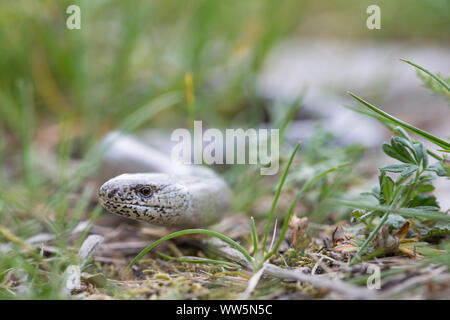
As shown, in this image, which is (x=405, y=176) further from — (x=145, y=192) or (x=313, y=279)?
(x=145, y=192)

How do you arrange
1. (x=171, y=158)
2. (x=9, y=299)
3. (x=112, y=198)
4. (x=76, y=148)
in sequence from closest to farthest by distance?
1. (x=9, y=299)
2. (x=112, y=198)
3. (x=171, y=158)
4. (x=76, y=148)

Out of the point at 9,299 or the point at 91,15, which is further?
the point at 91,15

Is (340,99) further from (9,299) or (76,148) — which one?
(9,299)

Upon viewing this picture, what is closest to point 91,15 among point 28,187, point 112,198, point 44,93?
point 44,93

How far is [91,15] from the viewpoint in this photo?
11.9 ft

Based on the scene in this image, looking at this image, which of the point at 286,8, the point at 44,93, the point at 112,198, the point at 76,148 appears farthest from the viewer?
the point at 286,8

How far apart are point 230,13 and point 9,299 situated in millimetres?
3871

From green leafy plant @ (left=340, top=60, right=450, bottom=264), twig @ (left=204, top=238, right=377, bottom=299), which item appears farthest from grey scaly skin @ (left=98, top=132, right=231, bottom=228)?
green leafy plant @ (left=340, top=60, right=450, bottom=264)

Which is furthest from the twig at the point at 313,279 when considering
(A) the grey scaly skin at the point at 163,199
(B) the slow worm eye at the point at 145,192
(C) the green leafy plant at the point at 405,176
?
(B) the slow worm eye at the point at 145,192

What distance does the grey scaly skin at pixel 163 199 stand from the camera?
5.35ft

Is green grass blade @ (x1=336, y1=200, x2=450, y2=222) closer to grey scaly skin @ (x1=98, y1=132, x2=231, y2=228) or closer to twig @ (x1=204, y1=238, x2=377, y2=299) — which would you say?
twig @ (x1=204, y1=238, x2=377, y2=299)

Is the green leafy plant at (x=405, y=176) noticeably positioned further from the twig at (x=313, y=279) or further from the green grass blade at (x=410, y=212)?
the twig at (x=313, y=279)

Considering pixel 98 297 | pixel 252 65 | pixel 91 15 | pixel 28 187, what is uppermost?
pixel 91 15

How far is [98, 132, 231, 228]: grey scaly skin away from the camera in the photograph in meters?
1.63
